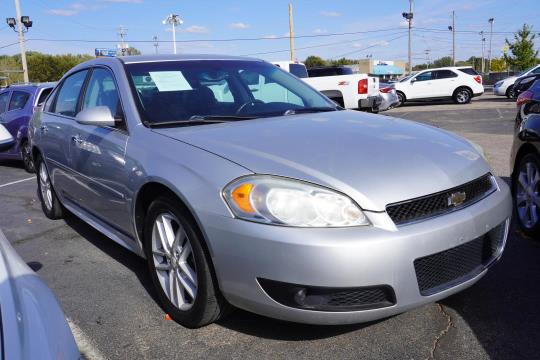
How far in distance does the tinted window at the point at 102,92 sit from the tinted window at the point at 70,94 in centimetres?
24

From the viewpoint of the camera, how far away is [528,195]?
13.8 ft

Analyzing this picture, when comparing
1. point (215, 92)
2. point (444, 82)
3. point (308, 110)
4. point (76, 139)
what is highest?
point (215, 92)

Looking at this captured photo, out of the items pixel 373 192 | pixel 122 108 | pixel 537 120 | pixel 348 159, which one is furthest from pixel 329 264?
pixel 537 120

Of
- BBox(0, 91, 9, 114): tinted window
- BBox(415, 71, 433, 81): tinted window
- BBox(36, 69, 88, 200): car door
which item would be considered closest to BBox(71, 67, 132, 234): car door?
BBox(36, 69, 88, 200): car door

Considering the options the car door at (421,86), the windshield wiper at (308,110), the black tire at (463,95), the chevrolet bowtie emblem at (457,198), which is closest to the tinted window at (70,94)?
the windshield wiper at (308,110)

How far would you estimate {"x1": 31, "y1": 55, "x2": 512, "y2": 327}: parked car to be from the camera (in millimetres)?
2303

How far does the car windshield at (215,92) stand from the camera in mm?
3414

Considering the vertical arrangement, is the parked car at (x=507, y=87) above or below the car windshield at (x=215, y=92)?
below

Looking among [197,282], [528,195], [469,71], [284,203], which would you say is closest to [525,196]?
[528,195]

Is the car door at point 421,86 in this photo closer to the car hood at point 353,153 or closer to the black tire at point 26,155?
the black tire at point 26,155

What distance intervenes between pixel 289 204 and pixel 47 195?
3.91 metres

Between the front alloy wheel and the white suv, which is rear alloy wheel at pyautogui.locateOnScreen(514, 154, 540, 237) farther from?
the white suv

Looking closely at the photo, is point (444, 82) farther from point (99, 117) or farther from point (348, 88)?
point (99, 117)

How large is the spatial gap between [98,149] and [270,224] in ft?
5.90
